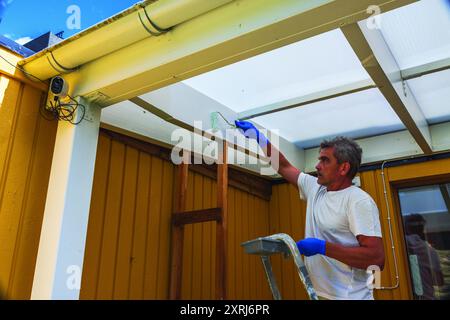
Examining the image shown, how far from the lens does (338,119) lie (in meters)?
3.21

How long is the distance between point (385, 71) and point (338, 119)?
1.19 m

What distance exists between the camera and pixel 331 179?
2342mm

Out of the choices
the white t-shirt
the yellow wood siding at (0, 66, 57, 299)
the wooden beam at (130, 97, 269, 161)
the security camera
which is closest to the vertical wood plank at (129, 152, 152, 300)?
the wooden beam at (130, 97, 269, 161)

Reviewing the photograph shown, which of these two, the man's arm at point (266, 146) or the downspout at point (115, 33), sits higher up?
the downspout at point (115, 33)

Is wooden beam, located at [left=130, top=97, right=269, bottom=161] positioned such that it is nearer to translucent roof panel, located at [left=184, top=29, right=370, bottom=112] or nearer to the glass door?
translucent roof panel, located at [left=184, top=29, right=370, bottom=112]

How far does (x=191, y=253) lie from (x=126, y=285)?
2.11ft

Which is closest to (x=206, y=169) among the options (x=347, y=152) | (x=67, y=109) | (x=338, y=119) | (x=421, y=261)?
(x=338, y=119)

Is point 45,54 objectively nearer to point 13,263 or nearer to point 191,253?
point 13,263

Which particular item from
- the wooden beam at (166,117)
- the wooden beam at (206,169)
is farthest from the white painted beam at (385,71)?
the wooden beam at (206,169)

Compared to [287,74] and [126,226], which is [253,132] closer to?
[287,74]

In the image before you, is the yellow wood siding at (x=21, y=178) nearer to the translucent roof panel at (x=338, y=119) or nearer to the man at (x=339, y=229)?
the man at (x=339, y=229)

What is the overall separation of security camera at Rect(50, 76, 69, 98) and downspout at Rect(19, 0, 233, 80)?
0.06 meters

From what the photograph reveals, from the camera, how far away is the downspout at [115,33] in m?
1.53

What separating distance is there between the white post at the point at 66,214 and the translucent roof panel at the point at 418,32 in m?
1.63
